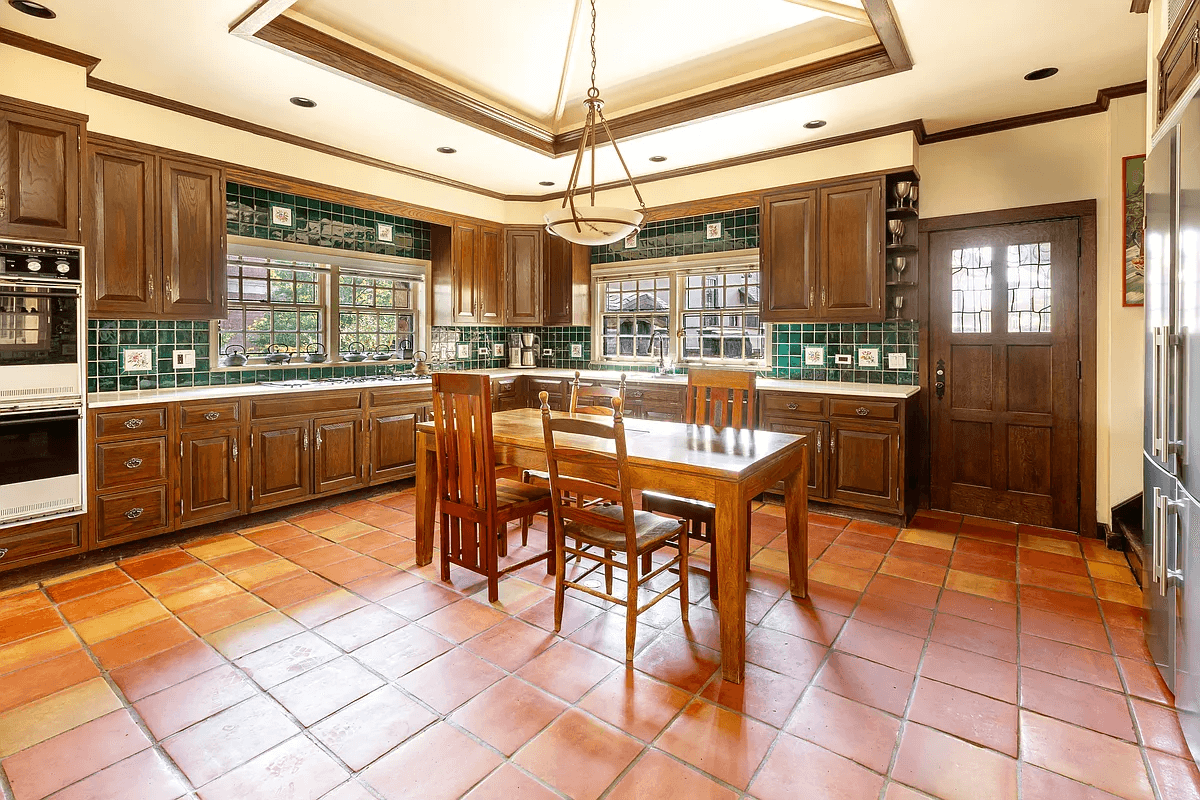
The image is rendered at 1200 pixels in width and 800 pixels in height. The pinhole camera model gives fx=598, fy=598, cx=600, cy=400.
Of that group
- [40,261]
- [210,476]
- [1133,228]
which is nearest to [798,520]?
[1133,228]

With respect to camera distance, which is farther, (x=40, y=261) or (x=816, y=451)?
(x=816, y=451)

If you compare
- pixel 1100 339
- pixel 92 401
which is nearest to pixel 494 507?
pixel 92 401

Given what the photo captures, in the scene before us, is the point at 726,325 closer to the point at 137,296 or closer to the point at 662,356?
the point at 662,356

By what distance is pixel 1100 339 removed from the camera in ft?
12.2

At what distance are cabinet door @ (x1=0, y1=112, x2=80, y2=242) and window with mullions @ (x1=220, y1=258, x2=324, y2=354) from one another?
1.20 meters

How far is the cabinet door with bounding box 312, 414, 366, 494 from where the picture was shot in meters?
4.21

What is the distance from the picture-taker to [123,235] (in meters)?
3.47

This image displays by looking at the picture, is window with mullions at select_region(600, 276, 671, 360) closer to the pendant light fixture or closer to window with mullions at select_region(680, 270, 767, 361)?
window with mullions at select_region(680, 270, 767, 361)

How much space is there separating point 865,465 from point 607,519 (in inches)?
95.6

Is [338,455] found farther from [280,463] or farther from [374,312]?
[374,312]

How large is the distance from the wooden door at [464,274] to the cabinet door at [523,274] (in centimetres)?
38

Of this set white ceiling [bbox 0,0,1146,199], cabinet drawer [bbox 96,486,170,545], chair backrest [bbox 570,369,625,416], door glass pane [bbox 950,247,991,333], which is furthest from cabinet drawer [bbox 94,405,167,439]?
door glass pane [bbox 950,247,991,333]

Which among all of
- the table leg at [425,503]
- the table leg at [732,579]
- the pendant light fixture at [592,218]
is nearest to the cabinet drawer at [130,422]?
the table leg at [425,503]

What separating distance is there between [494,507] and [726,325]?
3237mm
